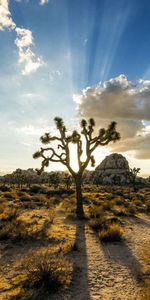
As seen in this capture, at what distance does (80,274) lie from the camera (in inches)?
270

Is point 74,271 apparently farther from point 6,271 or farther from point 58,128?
point 58,128

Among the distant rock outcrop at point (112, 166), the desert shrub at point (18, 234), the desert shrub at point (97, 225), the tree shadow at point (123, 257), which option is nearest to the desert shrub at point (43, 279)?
the tree shadow at point (123, 257)

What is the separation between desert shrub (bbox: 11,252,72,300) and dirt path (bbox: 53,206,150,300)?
0.32m

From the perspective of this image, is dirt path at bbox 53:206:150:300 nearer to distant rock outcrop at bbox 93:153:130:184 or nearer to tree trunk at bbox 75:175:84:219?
tree trunk at bbox 75:175:84:219

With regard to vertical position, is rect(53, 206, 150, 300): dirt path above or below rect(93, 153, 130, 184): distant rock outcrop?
below

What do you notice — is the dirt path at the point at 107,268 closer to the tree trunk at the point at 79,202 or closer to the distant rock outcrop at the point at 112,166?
the tree trunk at the point at 79,202

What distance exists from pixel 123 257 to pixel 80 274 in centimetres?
228

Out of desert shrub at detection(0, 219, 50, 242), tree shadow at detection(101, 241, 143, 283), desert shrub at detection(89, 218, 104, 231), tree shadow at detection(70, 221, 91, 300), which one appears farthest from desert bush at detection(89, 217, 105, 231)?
desert shrub at detection(0, 219, 50, 242)

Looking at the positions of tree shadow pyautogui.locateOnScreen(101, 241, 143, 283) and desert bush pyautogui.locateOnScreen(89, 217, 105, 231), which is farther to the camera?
desert bush pyautogui.locateOnScreen(89, 217, 105, 231)

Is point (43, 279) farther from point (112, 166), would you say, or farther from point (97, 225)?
point (112, 166)

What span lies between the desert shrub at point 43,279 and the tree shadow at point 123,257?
6.31 ft

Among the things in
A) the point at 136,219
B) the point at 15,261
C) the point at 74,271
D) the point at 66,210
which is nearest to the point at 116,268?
the point at 74,271

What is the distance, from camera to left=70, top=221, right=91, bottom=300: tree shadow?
567cm

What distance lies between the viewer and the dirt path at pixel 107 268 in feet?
18.9
